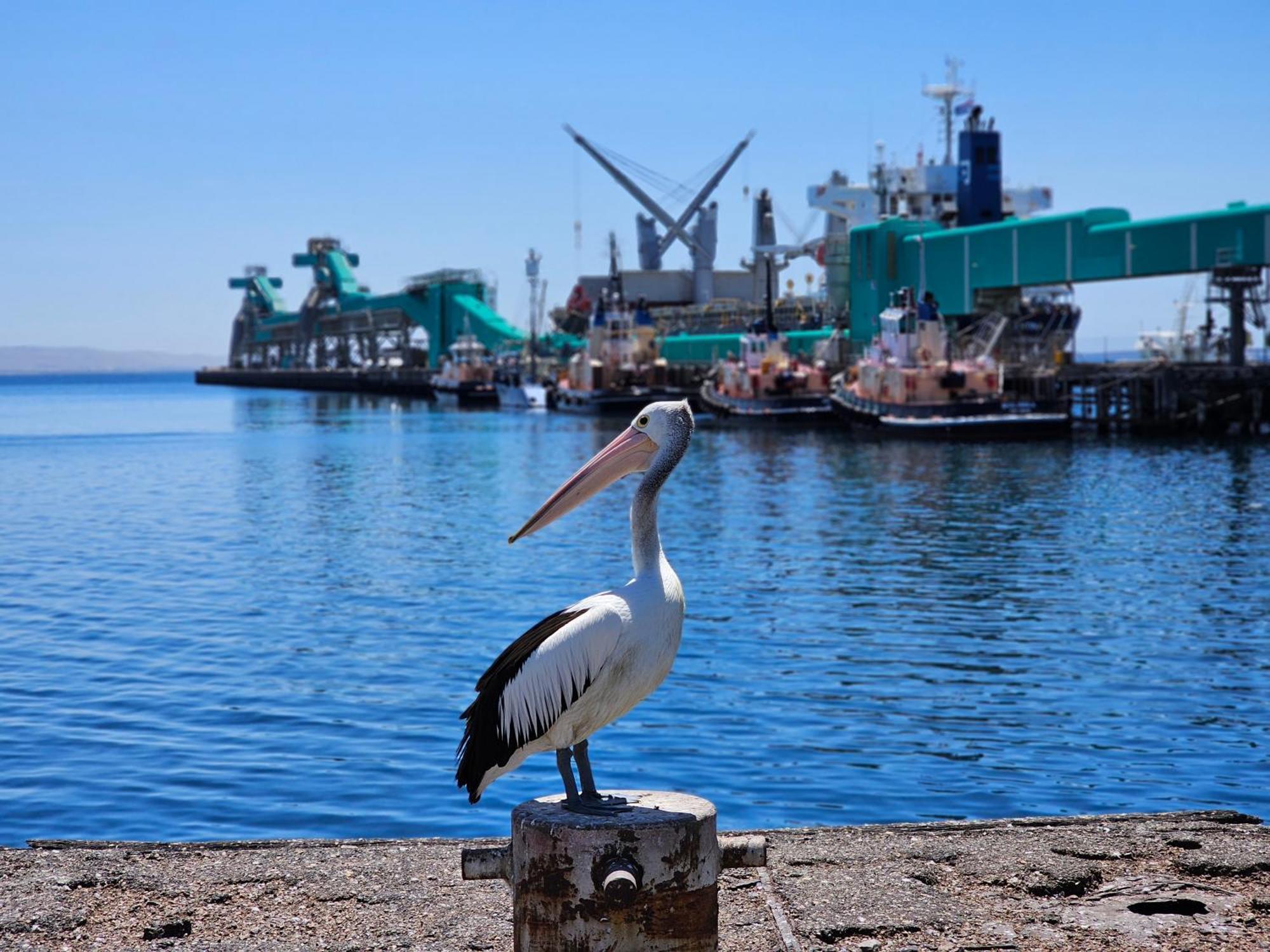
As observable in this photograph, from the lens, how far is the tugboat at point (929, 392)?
5138cm

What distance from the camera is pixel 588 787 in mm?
5609

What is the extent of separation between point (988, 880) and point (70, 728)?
928cm

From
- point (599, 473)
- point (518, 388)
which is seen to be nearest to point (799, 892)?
point (599, 473)

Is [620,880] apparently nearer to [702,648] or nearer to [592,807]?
[592,807]

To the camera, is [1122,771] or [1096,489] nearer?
[1122,771]

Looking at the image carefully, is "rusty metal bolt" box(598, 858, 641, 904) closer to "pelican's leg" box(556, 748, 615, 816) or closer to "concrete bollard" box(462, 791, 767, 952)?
"concrete bollard" box(462, 791, 767, 952)

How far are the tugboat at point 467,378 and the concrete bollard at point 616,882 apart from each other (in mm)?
100478

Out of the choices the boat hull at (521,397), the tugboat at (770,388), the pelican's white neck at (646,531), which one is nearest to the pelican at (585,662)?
the pelican's white neck at (646,531)

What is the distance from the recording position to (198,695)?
15.0 m

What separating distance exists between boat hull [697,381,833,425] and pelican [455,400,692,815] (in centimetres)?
5842

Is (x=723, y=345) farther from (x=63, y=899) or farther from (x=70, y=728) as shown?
(x=63, y=899)

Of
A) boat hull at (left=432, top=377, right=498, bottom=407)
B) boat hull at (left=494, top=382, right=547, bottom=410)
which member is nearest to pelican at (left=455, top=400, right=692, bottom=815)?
boat hull at (left=494, top=382, right=547, bottom=410)

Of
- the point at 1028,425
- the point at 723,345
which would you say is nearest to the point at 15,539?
the point at 1028,425

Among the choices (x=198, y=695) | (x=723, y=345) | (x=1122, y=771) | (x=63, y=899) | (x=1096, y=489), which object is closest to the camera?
(x=63, y=899)
